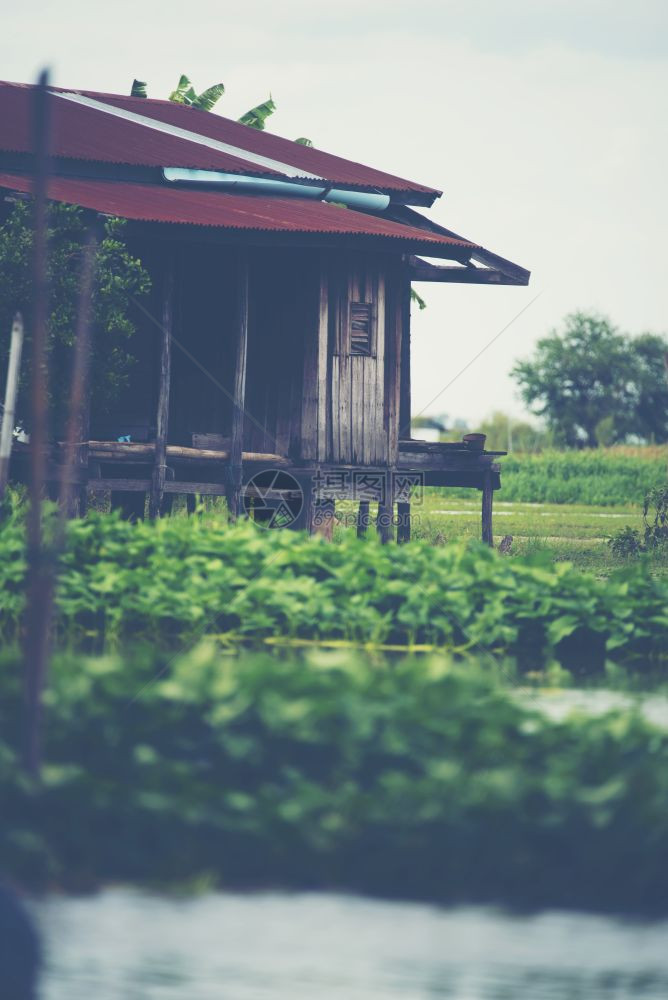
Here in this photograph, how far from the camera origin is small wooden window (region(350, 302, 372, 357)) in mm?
20766

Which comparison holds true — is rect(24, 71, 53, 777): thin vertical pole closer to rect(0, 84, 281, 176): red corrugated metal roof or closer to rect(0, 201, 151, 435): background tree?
rect(0, 201, 151, 435): background tree

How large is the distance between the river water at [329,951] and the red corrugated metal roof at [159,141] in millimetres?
14236

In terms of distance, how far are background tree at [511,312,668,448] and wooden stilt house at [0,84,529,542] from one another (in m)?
46.2

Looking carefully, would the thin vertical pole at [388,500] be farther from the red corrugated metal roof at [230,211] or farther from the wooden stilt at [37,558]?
the wooden stilt at [37,558]

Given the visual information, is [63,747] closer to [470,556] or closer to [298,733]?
[298,733]

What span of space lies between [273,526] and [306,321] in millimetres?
2630

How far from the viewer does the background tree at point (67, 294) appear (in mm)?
18359

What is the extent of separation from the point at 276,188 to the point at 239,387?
13.0ft

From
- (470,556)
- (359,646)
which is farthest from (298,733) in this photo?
(470,556)

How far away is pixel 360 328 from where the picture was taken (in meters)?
20.9

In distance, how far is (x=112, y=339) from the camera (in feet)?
62.5

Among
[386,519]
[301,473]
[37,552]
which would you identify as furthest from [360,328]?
[37,552]

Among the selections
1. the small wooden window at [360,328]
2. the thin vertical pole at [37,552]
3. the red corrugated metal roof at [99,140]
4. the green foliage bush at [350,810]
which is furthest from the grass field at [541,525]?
the green foliage bush at [350,810]

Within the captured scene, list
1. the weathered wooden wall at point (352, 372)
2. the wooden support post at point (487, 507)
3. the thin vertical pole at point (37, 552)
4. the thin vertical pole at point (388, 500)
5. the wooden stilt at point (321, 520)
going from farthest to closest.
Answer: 1. the wooden support post at point (487, 507)
2. the thin vertical pole at point (388, 500)
3. the wooden stilt at point (321, 520)
4. the weathered wooden wall at point (352, 372)
5. the thin vertical pole at point (37, 552)
